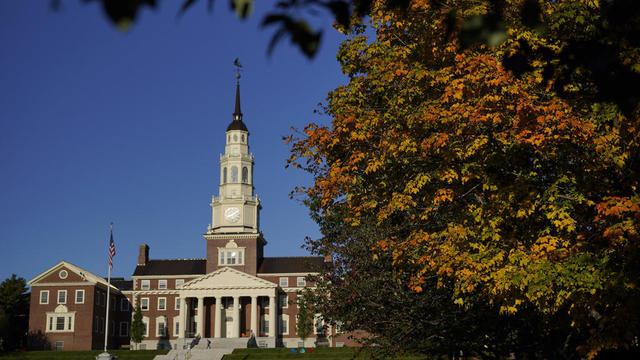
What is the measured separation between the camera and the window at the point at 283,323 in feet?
279

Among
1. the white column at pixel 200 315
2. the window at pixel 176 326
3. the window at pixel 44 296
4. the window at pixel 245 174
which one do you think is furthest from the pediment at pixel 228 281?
the window at pixel 44 296

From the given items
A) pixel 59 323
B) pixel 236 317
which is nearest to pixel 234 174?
pixel 236 317

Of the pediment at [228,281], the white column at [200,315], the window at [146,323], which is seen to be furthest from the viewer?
the window at [146,323]

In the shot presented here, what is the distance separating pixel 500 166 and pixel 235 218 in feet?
240

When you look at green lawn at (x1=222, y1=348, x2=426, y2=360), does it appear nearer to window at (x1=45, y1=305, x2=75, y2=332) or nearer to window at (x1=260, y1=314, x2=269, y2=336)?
window at (x1=260, y1=314, x2=269, y2=336)

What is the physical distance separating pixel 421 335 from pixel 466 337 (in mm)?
1746

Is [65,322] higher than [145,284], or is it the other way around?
[145,284]

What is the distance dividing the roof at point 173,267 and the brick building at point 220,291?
14 centimetres

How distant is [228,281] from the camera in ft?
269

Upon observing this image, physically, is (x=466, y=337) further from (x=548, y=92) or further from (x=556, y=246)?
(x=548, y=92)

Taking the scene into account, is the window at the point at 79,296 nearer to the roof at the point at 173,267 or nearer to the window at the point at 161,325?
the roof at the point at 173,267

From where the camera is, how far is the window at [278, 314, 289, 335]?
85188 millimetres

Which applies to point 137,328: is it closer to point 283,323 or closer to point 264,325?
point 264,325

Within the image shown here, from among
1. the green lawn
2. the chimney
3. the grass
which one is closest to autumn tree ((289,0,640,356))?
the green lawn
